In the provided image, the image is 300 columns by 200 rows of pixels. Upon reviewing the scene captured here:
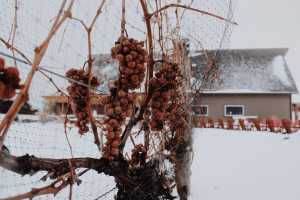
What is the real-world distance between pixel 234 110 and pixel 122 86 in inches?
548

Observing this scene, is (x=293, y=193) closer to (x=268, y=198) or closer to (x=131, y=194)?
(x=268, y=198)

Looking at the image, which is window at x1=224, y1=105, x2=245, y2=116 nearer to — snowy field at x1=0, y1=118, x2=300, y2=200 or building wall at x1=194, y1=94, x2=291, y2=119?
building wall at x1=194, y1=94, x2=291, y2=119

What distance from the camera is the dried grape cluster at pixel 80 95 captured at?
62cm

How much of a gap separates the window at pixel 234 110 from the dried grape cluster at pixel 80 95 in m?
13.7

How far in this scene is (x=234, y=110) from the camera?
13859 mm

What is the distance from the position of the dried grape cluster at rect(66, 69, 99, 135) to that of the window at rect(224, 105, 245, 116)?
1374 centimetres

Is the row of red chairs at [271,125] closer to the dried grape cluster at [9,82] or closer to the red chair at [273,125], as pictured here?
the red chair at [273,125]

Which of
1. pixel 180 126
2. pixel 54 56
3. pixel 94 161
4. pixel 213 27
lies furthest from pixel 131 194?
pixel 213 27

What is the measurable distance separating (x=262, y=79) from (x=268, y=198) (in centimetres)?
1318

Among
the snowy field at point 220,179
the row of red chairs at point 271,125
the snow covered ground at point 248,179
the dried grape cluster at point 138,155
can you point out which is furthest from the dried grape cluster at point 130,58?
the row of red chairs at point 271,125

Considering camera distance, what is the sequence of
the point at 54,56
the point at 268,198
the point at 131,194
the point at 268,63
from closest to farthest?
1. the point at 131,194
2. the point at 54,56
3. the point at 268,198
4. the point at 268,63

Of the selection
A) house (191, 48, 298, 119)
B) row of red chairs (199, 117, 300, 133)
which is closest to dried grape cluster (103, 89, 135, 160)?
row of red chairs (199, 117, 300, 133)

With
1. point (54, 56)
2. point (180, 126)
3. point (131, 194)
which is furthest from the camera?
point (180, 126)

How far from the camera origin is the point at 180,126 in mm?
1450
